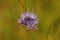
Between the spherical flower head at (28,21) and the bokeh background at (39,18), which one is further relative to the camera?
the bokeh background at (39,18)

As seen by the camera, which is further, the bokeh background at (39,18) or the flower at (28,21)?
the bokeh background at (39,18)

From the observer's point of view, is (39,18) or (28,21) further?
(39,18)

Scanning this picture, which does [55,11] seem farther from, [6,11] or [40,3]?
[6,11]

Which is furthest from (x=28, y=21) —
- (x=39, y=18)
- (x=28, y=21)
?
(x=39, y=18)

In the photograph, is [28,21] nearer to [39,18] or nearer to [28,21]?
[28,21]

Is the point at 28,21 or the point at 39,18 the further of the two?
the point at 39,18

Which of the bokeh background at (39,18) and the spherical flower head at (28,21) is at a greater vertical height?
the bokeh background at (39,18)

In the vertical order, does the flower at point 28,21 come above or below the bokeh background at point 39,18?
below

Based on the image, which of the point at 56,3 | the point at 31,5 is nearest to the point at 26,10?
the point at 31,5
